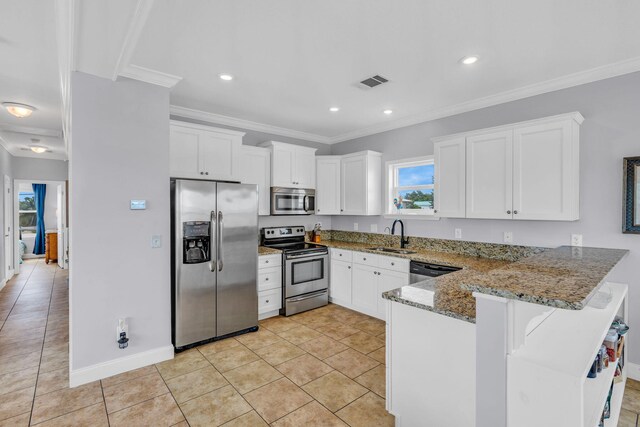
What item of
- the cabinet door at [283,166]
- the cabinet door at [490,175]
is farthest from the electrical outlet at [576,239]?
the cabinet door at [283,166]

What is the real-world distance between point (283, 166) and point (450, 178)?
7.41ft

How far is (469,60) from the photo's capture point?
104 inches

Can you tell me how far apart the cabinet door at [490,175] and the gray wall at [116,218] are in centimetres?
305

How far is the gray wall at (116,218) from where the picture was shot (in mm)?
2627

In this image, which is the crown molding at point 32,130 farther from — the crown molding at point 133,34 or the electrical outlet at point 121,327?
the electrical outlet at point 121,327

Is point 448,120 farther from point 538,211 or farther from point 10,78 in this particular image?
point 10,78

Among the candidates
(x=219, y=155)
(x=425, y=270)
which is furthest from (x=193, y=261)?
(x=425, y=270)

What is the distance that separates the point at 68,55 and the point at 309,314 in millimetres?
3610

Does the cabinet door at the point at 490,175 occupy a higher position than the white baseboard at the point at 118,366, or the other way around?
the cabinet door at the point at 490,175

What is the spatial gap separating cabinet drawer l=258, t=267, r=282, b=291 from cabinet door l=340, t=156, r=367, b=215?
1456 mm

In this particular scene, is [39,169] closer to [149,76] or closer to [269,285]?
[149,76]

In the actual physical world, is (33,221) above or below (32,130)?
below

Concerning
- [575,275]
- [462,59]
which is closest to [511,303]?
[575,275]

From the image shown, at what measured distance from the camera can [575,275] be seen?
1580 mm
